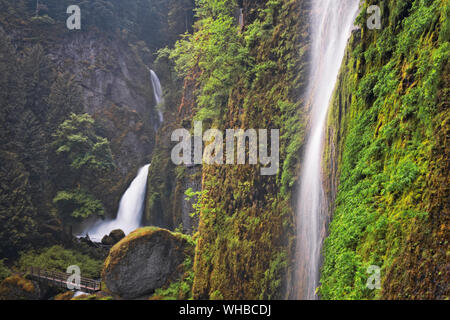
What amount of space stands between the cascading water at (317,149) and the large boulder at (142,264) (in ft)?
22.9

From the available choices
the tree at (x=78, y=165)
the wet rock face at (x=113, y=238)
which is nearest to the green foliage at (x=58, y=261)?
the wet rock face at (x=113, y=238)

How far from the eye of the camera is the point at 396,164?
332 cm

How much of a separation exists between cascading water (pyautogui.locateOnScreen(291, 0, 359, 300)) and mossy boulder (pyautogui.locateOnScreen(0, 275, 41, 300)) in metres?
13.3

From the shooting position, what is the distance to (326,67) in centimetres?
660

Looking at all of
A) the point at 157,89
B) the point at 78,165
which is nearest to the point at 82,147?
the point at 78,165

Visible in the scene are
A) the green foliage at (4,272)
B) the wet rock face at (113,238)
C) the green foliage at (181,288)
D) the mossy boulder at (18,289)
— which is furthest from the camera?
the wet rock face at (113,238)

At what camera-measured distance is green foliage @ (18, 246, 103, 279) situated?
53.0ft

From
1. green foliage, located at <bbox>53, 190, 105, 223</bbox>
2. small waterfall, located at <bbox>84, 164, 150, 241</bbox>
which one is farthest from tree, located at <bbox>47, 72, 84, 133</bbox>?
small waterfall, located at <bbox>84, 164, 150, 241</bbox>

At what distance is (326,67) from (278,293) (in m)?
4.93

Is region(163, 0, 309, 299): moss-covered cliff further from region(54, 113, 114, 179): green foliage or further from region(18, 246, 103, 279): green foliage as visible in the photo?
region(54, 113, 114, 179): green foliage

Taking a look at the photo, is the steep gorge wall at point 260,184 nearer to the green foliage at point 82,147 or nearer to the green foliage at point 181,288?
the green foliage at point 181,288

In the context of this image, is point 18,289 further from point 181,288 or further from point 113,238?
point 181,288

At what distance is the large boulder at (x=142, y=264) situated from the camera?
448 inches
